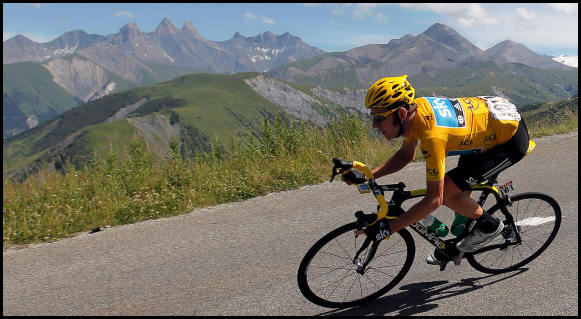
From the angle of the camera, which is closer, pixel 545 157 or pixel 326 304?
pixel 326 304

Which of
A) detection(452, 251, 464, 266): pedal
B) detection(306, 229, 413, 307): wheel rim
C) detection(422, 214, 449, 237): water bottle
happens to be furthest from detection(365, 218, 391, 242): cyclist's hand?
detection(452, 251, 464, 266): pedal

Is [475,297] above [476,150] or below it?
below

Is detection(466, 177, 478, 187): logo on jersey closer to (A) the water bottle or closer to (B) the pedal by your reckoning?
(A) the water bottle

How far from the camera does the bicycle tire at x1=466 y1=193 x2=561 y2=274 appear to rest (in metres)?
3.87

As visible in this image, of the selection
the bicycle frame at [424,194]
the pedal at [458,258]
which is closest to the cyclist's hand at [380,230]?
the bicycle frame at [424,194]

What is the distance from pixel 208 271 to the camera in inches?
163

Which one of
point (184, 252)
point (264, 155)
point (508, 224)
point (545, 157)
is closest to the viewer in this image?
point (508, 224)

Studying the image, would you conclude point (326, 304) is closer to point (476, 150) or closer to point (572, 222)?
point (476, 150)

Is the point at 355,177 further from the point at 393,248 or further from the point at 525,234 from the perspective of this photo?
the point at 525,234

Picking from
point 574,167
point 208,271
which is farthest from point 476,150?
point 574,167

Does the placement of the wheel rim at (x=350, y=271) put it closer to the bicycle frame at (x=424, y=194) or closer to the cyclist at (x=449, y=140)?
the bicycle frame at (x=424, y=194)

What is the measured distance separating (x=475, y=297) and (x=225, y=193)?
4228 millimetres

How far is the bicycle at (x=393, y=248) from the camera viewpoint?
11.0ft

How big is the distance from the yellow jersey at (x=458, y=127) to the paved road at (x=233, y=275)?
1345 mm
